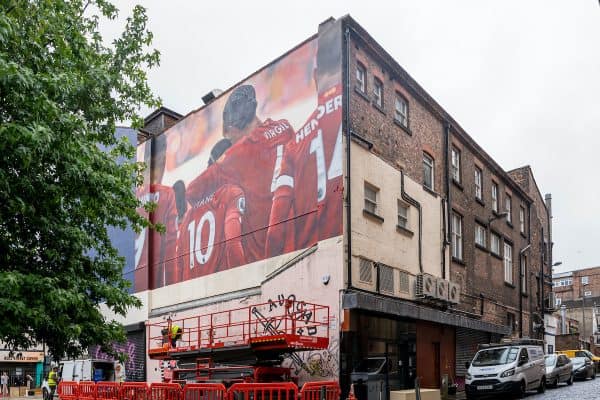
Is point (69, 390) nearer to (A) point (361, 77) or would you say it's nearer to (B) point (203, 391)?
(B) point (203, 391)

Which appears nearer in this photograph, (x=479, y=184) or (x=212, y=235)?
(x=212, y=235)

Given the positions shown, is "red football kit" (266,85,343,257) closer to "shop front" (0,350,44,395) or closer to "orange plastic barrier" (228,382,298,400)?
"orange plastic barrier" (228,382,298,400)

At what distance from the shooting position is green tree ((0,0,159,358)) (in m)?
9.45

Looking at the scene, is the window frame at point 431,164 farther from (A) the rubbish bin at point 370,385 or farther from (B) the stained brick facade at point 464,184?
(A) the rubbish bin at point 370,385

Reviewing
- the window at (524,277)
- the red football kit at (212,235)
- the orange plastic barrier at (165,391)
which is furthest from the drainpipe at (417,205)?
the window at (524,277)

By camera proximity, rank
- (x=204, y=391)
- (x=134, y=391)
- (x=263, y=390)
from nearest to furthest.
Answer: (x=263, y=390) < (x=204, y=391) < (x=134, y=391)

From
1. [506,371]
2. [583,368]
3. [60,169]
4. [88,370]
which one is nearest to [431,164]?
[506,371]

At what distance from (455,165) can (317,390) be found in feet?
48.8

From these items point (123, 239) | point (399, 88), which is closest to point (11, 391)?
point (123, 239)

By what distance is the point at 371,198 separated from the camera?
20.8 meters

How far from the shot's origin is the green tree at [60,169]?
31.0ft

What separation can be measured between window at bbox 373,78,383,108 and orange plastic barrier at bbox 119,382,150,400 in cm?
1135

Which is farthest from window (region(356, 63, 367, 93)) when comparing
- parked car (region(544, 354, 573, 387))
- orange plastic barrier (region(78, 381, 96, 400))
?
parked car (region(544, 354, 573, 387))

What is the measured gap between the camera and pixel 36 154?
9.68 m
